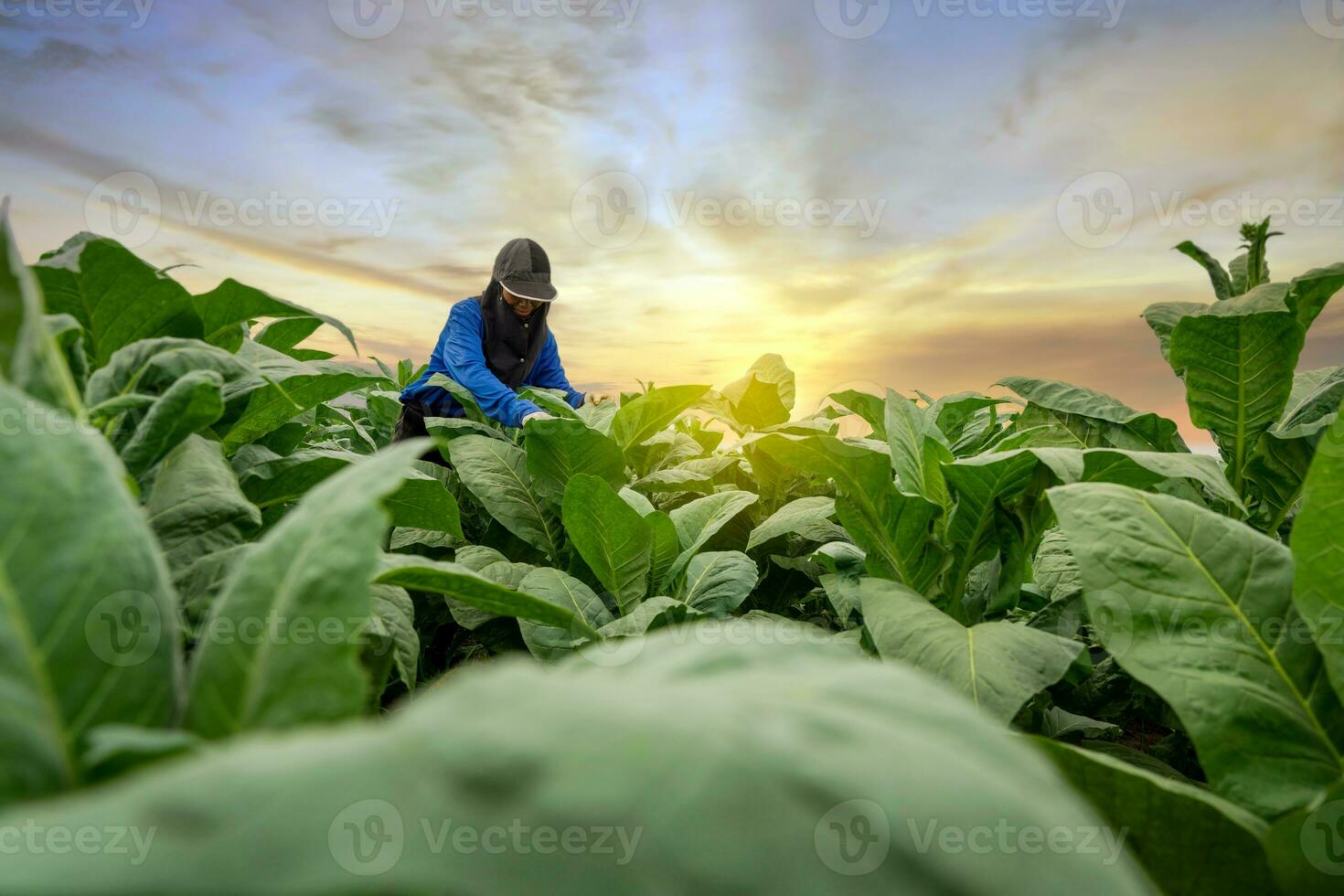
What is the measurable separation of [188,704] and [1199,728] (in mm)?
1004

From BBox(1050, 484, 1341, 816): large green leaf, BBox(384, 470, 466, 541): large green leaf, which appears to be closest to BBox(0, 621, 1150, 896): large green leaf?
BBox(1050, 484, 1341, 816): large green leaf

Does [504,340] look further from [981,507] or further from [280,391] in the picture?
[981,507]

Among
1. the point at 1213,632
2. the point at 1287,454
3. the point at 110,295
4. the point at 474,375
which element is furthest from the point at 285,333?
the point at 474,375

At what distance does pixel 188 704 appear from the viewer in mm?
568

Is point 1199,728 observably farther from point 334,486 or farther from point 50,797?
point 50,797

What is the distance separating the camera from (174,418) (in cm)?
90

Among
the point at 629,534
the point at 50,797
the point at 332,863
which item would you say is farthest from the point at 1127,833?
the point at 629,534

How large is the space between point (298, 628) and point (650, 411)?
2057 millimetres

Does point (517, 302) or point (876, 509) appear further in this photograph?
point (517, 302)

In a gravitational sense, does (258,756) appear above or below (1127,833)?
above

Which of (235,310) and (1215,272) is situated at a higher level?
(1215,272)

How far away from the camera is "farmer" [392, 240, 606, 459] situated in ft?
15.2

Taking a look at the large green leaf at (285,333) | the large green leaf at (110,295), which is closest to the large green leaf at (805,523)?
the large green leaf at (285,333)

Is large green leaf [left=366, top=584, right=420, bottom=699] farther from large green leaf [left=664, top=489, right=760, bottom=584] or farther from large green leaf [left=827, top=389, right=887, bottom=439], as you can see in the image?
large green leaf [left=827, top=389, right=887, bottom=439]
